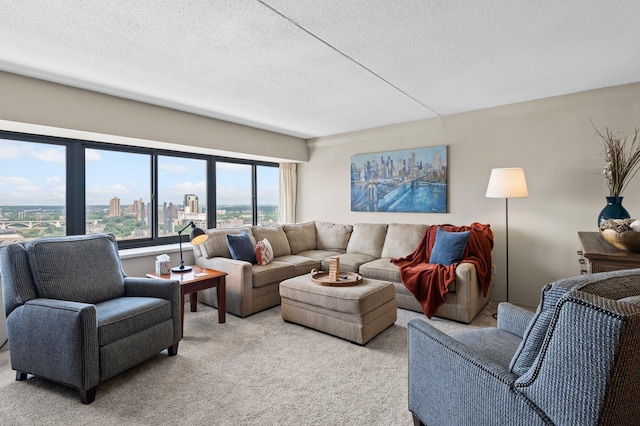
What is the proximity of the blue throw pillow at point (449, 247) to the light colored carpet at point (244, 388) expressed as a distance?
1.03 meters

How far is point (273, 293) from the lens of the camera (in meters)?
3.78

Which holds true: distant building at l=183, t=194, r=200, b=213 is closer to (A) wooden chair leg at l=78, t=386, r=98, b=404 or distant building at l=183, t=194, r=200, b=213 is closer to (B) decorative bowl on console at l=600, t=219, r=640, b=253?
(A) wooden chair leg at l=78, t=386, r=98, b=404

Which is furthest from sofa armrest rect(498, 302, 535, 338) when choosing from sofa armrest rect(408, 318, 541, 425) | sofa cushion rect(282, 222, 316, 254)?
sofa cushion rect(282, 222, 316, 254)

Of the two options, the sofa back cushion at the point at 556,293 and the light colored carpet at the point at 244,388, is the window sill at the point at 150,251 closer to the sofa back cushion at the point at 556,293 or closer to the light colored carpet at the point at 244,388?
the light colored carpet at the point at 244,388

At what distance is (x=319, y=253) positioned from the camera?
4805 millimetres

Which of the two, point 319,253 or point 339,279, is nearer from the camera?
point 339,279

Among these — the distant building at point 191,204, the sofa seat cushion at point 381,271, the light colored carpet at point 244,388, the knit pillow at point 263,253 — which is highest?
the distant building at point 191,204

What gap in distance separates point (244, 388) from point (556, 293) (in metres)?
1.89

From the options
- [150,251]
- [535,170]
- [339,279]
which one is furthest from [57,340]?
[535,170]

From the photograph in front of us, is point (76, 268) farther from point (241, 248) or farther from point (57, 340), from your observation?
point (241, 248)

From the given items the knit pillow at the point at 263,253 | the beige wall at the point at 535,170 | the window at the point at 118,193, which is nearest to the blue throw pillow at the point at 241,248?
the knit pillow at the point at 263,253

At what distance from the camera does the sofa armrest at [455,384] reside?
118 centimetres

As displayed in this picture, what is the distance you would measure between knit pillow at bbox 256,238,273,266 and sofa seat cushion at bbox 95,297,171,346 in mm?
1414

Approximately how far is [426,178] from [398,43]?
96.6 inches
